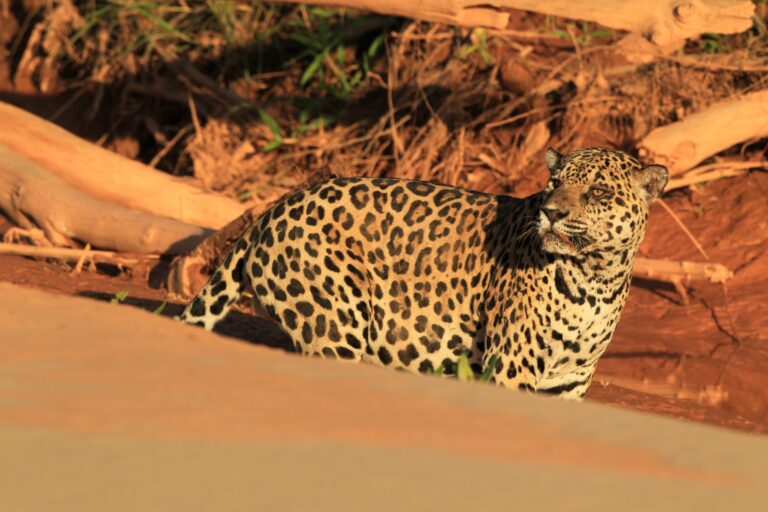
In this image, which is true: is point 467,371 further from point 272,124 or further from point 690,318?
point 272,124

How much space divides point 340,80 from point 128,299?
185 inches

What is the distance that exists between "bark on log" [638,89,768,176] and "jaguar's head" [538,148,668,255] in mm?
2818

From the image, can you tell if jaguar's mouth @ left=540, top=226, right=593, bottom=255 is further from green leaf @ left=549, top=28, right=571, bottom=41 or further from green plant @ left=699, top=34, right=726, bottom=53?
green plant @ left=699, top=34, right=726, bottom=53

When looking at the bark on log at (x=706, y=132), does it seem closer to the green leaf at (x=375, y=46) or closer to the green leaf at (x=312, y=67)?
the green leaf at (x=375, y=46)

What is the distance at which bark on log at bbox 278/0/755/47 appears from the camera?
8.35 metres

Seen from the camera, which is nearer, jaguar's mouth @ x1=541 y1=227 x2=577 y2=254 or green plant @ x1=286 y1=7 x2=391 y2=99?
jaguar's mouth @ x1=541 y1=227 x2=577 y2=254

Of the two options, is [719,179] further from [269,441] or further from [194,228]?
[269,441]

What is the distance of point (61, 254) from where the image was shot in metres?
9.77

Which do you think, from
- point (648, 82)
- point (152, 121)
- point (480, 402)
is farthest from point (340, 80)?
point (480, 402)

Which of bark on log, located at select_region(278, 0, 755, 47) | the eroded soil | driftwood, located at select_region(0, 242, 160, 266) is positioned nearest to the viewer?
bark on log, located at select_region(278, 0, 755, 47)

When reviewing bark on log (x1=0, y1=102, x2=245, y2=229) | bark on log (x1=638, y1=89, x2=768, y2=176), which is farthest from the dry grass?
bark on log (x1=638, y1=89, x2=768, y2=176)

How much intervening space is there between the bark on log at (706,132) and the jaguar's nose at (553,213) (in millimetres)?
3219

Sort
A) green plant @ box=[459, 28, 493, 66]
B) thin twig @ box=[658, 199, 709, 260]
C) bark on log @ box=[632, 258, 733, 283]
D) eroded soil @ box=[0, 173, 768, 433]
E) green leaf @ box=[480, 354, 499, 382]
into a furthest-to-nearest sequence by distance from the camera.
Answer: green plant @ box=[459, 28, 493, 66] < thin twig @ box=[658, 199, 709, 260] < bark on log @ box=[632, 258, 733, 283] < eroded soil @ box=[0, 173, 768, 433] < green leaf @ box=[480, 354, 499, 382]

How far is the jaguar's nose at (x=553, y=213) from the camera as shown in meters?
6.01
